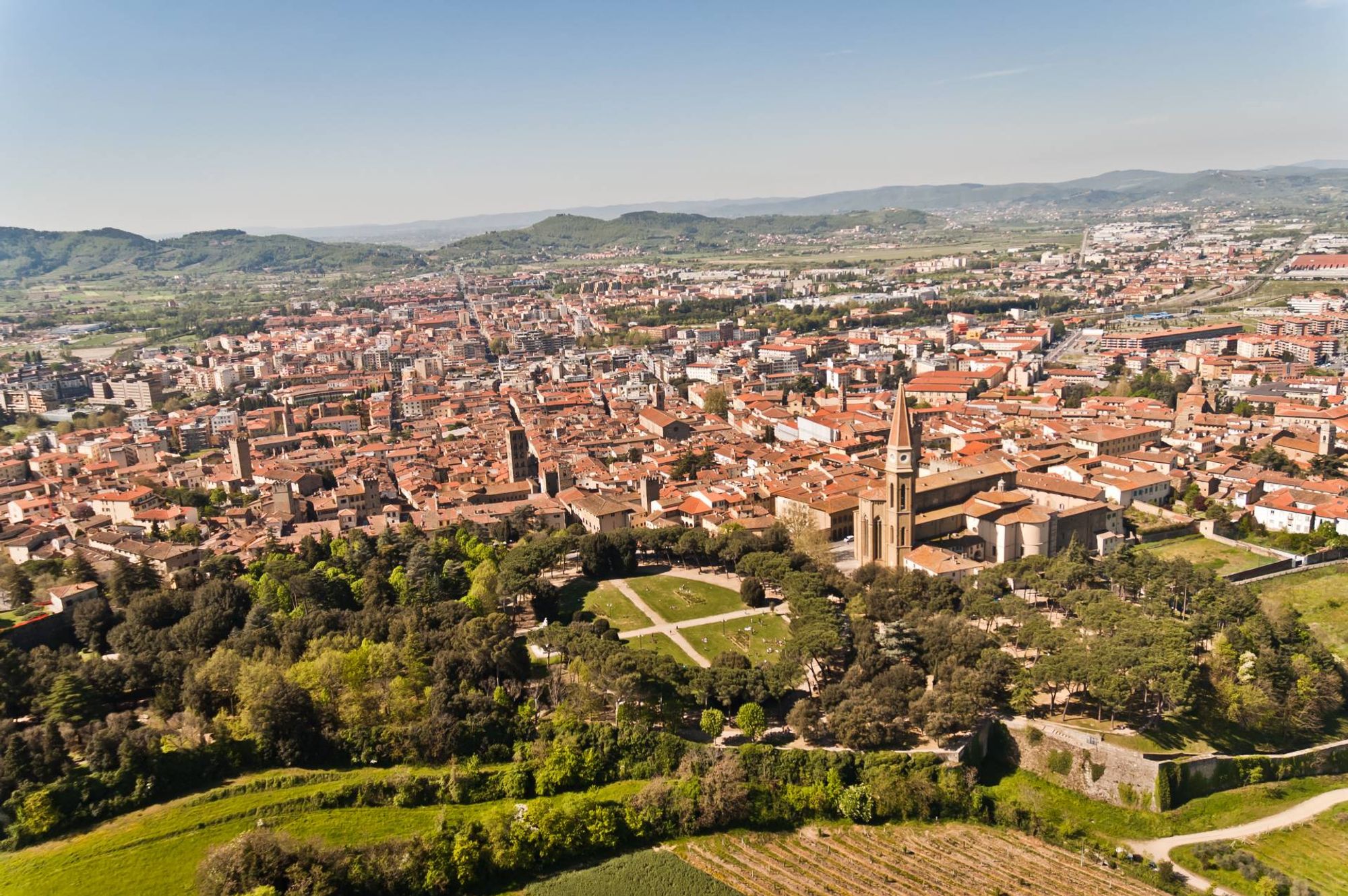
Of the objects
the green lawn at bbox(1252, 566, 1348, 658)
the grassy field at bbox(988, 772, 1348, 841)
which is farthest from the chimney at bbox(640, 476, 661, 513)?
the green lawn at bbox(1252, 566, 1348, 658)

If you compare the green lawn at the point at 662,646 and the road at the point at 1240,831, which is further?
the green lawn at the point at 662,646

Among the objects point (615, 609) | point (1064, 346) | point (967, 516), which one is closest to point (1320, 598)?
point (967, 516)

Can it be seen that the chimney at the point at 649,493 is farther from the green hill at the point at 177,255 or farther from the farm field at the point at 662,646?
the green hill at the point at 177,255

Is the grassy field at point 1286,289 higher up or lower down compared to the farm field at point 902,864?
higher up

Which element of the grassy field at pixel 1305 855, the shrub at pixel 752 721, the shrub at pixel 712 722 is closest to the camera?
the grassy field at pixel 1305 855

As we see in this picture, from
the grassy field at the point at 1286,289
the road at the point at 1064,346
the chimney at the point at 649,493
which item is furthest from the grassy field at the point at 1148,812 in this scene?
the grassy field at the point at 1286,289

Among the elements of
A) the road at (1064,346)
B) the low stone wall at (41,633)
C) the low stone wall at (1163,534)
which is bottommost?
the low stone wall at (1163,534)

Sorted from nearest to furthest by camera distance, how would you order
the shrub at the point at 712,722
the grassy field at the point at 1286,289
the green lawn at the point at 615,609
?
the shrub at the point at 712,722 < the green lawn at the point at 615,609 < the grassy field at the point at 1286,289

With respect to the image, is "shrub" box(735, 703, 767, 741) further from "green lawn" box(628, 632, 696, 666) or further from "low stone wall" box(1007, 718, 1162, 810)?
"low stone wall" box(1007, 718, 1162, 810)
